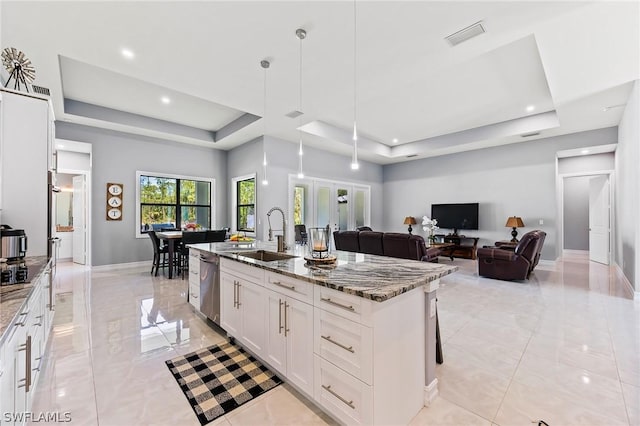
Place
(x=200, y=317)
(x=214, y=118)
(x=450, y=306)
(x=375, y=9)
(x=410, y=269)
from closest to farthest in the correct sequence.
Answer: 1. (x=410, y=269)
2. (x=375, y=9)
3. (x=200, y=317)
4. (x=450, y=306)
5. (x=214, y=118)

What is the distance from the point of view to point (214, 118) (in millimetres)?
6266

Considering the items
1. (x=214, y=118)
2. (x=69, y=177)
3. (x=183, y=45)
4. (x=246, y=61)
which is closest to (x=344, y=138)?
(x=214, y=118)

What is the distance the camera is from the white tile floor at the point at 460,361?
1771 millimetres

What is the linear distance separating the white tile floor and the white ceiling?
3061 millimetres

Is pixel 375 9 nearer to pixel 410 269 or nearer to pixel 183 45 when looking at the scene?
pixel 183 45

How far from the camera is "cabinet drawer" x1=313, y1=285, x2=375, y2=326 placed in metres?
1.45

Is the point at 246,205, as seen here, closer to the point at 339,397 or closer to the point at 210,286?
the point at 210,286

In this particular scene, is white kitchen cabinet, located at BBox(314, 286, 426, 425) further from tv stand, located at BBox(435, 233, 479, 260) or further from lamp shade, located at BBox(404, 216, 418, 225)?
lamp shade, located at BBox(404, 216, 418, 225)

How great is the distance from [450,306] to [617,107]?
468 centimetres

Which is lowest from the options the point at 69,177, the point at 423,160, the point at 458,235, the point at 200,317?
the point at 200,317

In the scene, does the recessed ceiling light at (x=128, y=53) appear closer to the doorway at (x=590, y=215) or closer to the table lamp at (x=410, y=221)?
the table lamp at (x=410, y=221)

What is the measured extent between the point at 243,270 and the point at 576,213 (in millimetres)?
11190

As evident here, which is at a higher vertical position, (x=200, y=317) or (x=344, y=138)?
(x=344, y=138)

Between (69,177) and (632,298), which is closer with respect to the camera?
(632,298)
